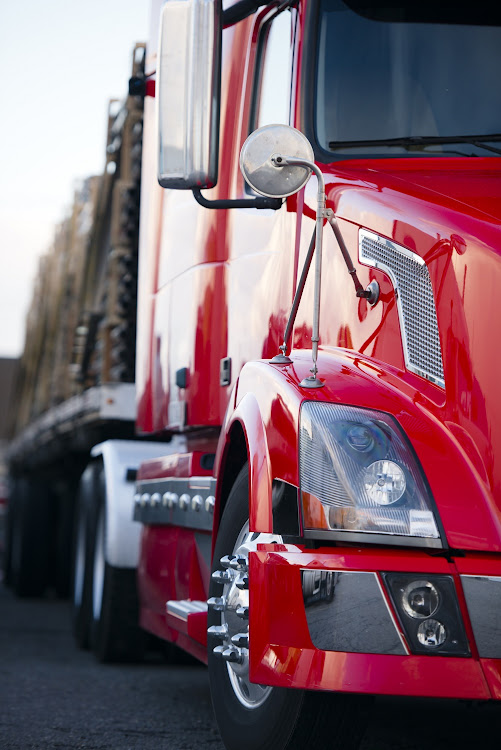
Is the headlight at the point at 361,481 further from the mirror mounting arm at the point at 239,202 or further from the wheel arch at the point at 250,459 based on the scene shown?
the mirror mounting arm at the point at 239,202

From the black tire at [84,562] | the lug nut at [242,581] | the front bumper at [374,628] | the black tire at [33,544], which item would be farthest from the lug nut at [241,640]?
the black tire at [33,544]

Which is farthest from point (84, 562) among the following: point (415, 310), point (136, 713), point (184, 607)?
point (415, 310)

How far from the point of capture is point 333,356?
3.57 m

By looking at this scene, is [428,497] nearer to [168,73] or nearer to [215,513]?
[215,513]

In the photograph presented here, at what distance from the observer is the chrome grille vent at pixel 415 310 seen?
131 inches

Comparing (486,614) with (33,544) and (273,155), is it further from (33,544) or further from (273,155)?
(33,544)

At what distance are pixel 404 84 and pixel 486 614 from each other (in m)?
1.76

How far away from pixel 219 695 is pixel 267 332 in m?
1.19

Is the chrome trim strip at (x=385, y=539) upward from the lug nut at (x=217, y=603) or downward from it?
upward

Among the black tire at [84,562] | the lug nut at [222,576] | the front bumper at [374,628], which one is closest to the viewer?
the front bumper at [374,628]

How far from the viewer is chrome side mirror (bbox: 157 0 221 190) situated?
372 cm

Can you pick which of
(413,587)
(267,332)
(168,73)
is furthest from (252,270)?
(413,587)

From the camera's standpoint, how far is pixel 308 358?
3600 millimetres

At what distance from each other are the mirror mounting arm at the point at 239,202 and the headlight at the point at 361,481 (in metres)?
0.93
